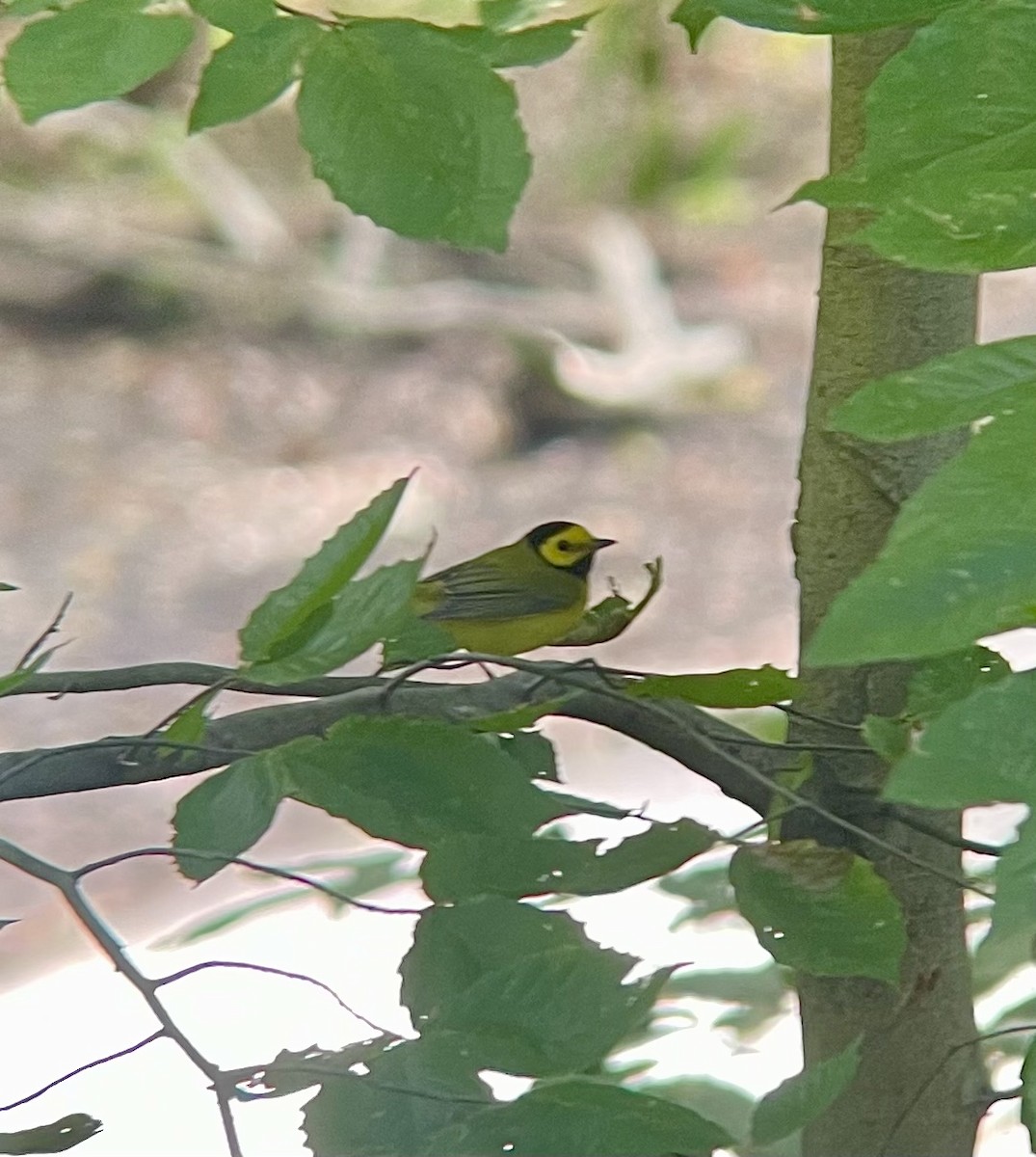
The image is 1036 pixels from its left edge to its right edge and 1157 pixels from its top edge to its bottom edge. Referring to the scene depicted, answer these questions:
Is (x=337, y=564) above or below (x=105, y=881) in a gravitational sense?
below

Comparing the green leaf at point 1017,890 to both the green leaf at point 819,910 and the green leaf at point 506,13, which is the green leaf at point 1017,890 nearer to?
the green leaf at point 819,910

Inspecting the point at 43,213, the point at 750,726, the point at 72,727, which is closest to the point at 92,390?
the point at 43,213

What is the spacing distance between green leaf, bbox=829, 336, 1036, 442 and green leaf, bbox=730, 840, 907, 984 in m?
0.13

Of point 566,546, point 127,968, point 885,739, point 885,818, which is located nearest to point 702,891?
point 885,818

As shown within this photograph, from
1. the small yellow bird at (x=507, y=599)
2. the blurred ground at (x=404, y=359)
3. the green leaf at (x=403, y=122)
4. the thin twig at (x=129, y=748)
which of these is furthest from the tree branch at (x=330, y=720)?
the blurred ground at (x=404, y=359)

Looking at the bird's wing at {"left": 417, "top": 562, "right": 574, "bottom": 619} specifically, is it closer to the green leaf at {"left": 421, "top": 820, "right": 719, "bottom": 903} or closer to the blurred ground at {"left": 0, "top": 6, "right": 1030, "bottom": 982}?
the green leaf at {"left": 421, "top": 820, "right": 719, "bottom": 903}

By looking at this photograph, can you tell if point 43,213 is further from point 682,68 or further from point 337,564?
point 337,564

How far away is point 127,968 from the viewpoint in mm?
254

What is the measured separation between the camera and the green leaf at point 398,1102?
10.1 inches

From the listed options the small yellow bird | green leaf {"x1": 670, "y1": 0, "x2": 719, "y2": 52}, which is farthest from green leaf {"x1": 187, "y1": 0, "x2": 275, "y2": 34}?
the small yellow bird

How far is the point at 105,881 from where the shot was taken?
190cm

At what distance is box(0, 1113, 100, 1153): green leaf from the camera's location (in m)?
0.28

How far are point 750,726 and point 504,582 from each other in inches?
18.0

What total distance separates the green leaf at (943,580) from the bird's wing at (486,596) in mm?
744
